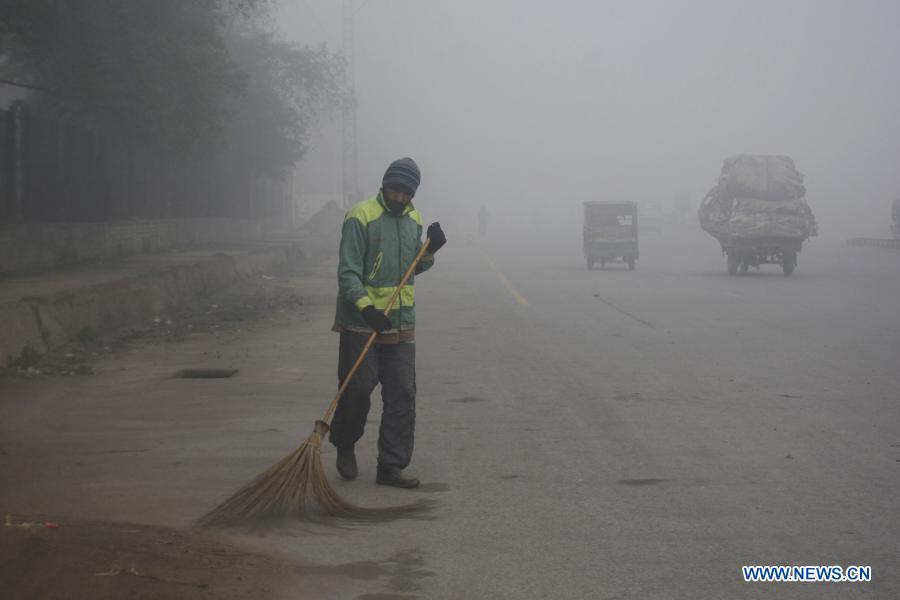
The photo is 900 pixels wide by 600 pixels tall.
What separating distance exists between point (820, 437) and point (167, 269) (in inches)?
581

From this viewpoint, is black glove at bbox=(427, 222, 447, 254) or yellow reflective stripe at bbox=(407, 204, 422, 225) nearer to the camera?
black glove at bbox=(427, 222, 447, 254)

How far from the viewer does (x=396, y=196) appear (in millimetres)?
7539

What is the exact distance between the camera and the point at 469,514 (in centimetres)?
666

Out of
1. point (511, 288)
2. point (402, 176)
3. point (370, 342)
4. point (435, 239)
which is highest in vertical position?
point (402, 176)

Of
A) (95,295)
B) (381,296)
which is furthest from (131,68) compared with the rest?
(381,296)

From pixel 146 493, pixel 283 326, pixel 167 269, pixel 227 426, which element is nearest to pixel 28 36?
pixel 167 269

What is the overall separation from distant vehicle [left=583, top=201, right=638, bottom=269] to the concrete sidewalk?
1442 cm

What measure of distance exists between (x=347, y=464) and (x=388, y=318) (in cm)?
103

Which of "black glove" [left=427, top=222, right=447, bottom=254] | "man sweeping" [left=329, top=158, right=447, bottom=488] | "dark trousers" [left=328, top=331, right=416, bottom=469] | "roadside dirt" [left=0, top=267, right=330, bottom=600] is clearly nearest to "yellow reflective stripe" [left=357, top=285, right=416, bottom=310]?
"man sweeping" [left=329, top=158, right=447, bottom=488]

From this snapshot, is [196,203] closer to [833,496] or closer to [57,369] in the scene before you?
[57,369]

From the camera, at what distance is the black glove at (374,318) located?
7.15 meters

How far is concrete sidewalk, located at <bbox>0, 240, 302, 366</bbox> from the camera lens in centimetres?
1327

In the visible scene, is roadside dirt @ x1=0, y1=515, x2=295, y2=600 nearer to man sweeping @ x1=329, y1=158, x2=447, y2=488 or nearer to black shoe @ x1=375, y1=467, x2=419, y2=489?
black shoe @ x1=375, y1=467, x2=419, y2=489

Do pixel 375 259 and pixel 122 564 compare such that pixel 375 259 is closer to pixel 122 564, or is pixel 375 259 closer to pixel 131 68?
pixel 122 564
